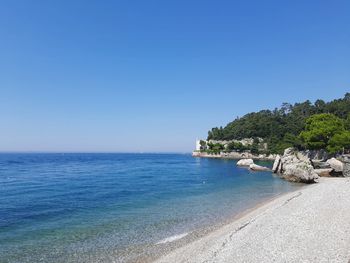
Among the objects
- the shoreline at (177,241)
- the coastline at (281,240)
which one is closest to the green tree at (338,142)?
the coastline at (281,240)

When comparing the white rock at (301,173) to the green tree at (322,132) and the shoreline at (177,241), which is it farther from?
the green tree at (322,132)

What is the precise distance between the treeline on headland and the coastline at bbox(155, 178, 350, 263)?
67.0 m

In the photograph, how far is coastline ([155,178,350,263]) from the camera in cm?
1477

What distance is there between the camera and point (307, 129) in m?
101

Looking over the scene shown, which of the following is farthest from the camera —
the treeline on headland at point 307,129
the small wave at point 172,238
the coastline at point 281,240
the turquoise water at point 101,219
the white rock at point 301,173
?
the treeline on headland at point 307,129

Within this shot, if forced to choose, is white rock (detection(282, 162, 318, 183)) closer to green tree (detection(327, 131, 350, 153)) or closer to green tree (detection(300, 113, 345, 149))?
green tree (detection(327, 131, 350, 153))

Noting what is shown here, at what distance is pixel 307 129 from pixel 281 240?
9251cm

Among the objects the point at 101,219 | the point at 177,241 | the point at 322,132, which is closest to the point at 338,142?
the point at 322,132

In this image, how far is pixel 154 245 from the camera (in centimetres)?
1928

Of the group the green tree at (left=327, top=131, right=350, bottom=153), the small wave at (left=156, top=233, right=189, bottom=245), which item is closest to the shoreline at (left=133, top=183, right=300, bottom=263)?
the small wave at (left=156, top=233, right=189, bottom=245)

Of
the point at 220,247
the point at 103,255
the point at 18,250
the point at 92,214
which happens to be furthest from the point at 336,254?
the point at 92,214

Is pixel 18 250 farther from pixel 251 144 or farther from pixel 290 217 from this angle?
pixel 251 144

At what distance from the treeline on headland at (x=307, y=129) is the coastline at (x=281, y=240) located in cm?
6702

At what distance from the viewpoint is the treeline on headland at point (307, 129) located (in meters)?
86.7
